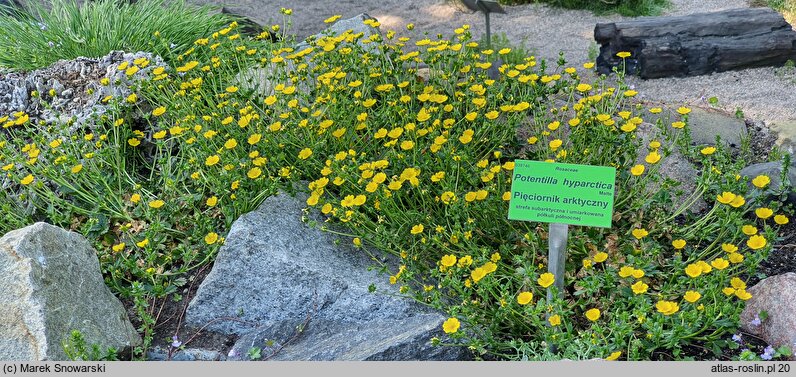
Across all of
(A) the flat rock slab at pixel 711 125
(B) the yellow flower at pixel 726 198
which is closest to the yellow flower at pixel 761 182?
(B) the yellow flower at pixel 726 198

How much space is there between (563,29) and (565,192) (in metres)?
4.68

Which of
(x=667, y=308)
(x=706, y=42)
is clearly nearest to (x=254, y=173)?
(x=667, y=308)

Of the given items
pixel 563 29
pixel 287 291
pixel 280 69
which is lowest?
pixel 563 29

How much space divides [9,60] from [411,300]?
11.6ft

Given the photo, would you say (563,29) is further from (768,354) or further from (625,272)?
(768,354)

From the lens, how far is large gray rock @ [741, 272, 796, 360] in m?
2.64

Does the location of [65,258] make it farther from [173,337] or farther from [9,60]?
[9,60]

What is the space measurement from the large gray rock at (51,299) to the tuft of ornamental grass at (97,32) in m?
1.95

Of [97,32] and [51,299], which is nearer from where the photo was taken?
[51,299]

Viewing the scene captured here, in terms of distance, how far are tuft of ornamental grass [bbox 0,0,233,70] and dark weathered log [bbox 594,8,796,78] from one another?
118 inches

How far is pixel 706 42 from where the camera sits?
542 centimetres

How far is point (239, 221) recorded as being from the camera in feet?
10.5

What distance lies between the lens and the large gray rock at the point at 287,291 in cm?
300

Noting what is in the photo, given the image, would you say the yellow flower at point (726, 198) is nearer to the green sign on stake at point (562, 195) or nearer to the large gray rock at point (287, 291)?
the green sign on stake at point (562, 195)
